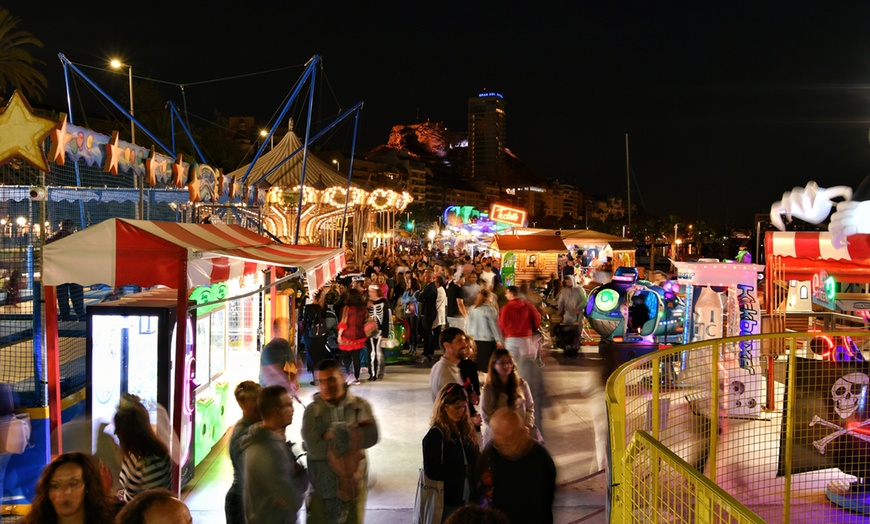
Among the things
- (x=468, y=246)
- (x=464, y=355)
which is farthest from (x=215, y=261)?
(x=468, y=246)

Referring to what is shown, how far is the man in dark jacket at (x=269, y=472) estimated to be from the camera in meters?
3.57

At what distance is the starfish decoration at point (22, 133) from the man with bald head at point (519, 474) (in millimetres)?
3854

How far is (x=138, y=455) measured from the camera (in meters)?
3.90

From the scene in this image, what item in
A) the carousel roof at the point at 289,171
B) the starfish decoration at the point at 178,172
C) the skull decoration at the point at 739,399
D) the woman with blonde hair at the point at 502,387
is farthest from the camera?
the carousel roof at the point at 289,171

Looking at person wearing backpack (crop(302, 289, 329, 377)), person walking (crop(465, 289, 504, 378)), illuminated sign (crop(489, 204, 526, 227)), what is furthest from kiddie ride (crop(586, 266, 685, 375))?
illuminated sign (crop(489, 204, 526, 227))

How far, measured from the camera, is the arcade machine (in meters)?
5.61

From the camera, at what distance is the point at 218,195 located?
10.5 metres

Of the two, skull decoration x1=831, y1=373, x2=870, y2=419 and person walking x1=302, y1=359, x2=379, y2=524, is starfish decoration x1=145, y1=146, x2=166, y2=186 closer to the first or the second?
person walking x1=302, y1=359, x2=379, y2=524

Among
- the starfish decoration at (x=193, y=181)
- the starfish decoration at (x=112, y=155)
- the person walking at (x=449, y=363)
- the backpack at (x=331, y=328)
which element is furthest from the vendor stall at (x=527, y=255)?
the person walking at (x=449, y=363)

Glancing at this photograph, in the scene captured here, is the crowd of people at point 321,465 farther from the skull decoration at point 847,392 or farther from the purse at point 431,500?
the skull decoration at point 847,392

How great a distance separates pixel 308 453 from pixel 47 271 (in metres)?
2.27

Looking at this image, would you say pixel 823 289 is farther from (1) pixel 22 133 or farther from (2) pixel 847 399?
(1) pixel 22 133

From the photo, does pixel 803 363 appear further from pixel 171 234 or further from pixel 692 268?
pixel 171 234

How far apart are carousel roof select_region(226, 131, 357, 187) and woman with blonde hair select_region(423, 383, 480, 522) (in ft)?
45.8
